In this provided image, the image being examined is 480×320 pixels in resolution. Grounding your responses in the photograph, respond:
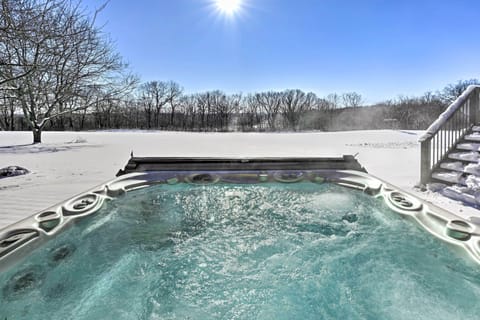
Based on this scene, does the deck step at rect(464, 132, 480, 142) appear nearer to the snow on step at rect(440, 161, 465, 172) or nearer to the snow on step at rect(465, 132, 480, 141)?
the snow on step at rect(465, 132, 480, 141)

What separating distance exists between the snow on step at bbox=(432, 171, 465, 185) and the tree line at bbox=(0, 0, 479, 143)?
4.91 meters

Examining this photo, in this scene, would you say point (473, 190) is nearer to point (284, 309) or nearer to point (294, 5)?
point (284, 309)

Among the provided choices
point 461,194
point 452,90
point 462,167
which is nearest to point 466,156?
point 462,167

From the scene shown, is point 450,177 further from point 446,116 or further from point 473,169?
point 446,116

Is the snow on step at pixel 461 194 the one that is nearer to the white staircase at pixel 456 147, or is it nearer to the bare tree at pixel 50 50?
the white staircase at pixel 456 147

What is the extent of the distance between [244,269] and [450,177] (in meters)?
2.73

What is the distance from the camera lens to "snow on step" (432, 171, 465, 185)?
295cm

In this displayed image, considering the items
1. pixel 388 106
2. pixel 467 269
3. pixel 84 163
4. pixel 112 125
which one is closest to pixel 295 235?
pixel 467 269

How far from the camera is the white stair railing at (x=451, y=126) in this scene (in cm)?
328

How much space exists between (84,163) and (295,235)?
15.6 ft

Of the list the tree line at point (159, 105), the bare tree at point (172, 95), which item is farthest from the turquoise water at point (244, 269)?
the bare tree at point (172, 95)

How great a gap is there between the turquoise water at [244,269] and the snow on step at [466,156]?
4.66 feet

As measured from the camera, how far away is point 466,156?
3.09 meters

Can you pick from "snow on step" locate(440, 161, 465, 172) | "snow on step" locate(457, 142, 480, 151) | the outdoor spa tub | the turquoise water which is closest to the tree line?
the outdoor spa tub
